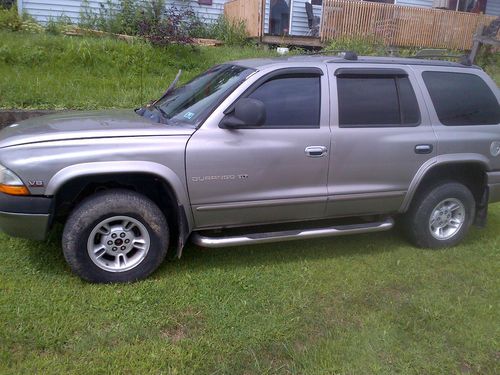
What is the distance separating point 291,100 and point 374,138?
796 millimetres

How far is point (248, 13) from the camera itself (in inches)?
509

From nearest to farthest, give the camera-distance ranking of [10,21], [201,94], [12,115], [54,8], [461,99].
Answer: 1. [201,94]
2. [461,99]
3. [12,115]
4. [10,21]
5. [54,8]

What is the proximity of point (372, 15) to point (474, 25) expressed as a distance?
3.54 metres

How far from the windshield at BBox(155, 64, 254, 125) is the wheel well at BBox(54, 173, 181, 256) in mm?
565

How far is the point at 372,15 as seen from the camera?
13641 mm

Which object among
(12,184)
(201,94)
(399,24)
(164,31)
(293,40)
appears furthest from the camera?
(399,24)

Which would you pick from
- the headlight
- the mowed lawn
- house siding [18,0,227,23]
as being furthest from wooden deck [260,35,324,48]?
the headlight

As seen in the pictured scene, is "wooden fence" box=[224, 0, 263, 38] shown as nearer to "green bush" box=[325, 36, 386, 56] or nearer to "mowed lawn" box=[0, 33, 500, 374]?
"green bush" box=[325, 36, 386, 56]

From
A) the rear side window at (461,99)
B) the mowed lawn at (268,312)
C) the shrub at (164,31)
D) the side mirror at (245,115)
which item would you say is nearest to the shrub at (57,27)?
the shrub at (164,31)


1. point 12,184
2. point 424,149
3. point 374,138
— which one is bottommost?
point 12,184

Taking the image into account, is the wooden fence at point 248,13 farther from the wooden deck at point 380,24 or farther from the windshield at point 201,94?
the windshield at point 201,94

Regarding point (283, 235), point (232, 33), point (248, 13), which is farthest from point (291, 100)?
point (248, 13)

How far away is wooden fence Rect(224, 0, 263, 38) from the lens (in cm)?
1238

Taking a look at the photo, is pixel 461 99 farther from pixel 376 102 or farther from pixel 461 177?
pixel 376 102
